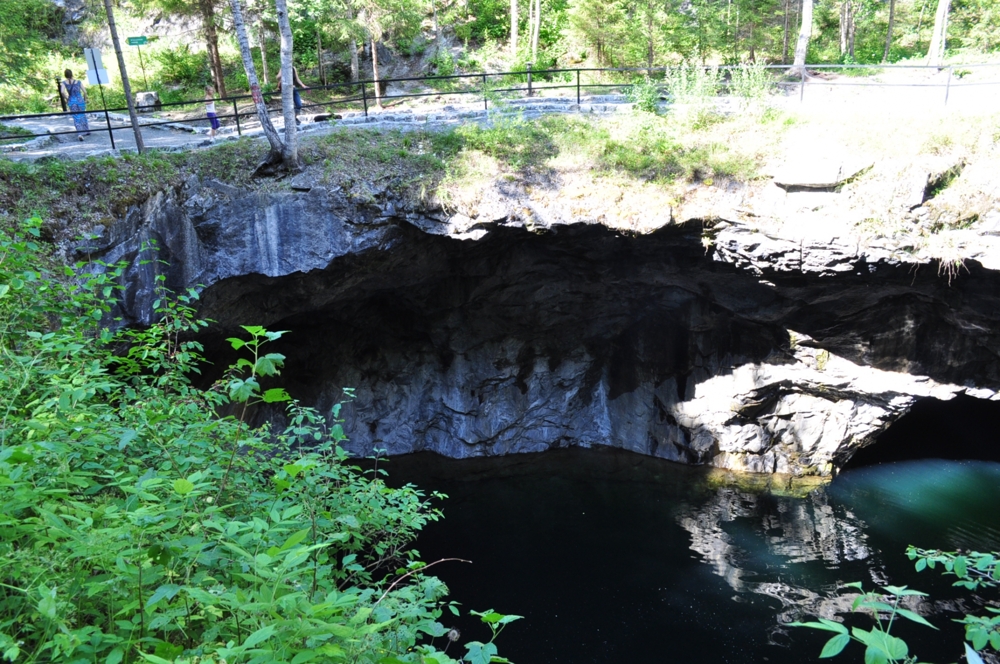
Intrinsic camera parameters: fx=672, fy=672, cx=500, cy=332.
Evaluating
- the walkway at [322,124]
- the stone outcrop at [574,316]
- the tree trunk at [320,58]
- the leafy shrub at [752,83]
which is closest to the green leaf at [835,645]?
the stone outcrop at [574,316]

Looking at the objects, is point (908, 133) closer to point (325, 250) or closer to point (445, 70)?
point (325, 250)

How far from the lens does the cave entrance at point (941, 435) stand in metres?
16.7

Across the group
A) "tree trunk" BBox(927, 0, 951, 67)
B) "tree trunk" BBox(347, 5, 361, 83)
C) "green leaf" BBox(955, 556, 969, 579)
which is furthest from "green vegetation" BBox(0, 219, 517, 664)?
"tree trunk" BBox(927, 0, 951, 67)

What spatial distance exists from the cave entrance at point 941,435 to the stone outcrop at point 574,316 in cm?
162

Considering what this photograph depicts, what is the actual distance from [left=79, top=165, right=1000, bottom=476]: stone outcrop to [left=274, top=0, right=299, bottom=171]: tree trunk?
0.64 meters

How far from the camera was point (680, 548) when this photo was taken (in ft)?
44.4

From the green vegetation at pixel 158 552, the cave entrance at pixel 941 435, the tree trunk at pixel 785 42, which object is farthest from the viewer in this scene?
the tree trunk at pixel 785 42

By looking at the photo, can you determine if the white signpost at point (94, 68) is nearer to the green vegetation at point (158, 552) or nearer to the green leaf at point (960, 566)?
the green vegetation at point (158, 552)

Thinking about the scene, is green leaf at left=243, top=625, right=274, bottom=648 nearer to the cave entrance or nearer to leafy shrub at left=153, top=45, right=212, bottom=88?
the cave entrance

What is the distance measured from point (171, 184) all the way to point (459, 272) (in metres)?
6.27

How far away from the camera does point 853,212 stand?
12.7 m

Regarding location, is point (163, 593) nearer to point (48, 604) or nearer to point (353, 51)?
point (48, 604)

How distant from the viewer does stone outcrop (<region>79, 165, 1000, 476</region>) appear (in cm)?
1299

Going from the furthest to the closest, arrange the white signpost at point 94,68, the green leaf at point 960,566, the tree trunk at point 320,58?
the tree trunk at point 320,58, the white signpost at point 94,68, the green leaf at point 960,566
